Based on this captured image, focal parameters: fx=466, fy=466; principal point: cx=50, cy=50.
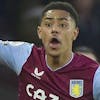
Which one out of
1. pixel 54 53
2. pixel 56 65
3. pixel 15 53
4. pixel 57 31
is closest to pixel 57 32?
pixel 57 31

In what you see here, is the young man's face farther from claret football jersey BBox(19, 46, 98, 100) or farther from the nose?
claret football jersey BBox(19, 46, 98, 100)

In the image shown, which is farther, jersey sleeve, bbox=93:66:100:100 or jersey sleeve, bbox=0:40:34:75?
jersey sleeve, bbox=0:40:34:75

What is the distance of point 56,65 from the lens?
255 cm

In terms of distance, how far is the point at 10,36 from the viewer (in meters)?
3.84

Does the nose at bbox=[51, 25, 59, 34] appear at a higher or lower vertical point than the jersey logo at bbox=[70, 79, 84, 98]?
higher

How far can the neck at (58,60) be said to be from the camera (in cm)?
254

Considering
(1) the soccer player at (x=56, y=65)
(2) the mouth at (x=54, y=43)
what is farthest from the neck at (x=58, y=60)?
(2) the mouth at (x=54, y=43)

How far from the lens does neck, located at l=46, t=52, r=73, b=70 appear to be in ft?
8.33

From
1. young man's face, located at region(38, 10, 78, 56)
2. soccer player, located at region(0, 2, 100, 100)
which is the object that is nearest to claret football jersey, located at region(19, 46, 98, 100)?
soccer player, located at region(0, 2, 100, 100)

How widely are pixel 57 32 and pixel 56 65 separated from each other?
0.70 ft

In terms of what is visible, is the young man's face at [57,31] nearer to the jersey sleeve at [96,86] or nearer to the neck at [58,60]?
the neck at [58,60]

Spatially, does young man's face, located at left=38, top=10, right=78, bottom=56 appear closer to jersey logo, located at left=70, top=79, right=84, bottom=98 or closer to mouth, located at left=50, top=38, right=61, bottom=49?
mouth, located at left=50, top=38, right=61, bottom=49

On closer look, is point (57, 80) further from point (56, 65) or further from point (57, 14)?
point (57, 14)

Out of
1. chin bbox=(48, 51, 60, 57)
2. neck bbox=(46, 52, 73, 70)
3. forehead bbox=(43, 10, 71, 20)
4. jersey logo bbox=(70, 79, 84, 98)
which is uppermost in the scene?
forehead bbox=(43, 10, 71, 20)
